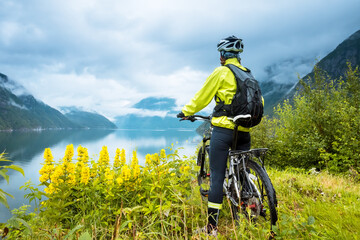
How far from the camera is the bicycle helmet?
3107 millimetres

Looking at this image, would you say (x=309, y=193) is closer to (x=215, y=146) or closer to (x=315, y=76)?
(x=215, y=146)

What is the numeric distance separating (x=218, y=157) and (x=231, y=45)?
160 cm

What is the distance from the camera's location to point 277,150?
37.7 feet

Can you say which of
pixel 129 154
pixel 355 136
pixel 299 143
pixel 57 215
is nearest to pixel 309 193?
pixel 129 154

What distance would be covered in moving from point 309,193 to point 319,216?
1.27 metres

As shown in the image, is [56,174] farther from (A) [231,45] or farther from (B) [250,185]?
(A) [231,45]

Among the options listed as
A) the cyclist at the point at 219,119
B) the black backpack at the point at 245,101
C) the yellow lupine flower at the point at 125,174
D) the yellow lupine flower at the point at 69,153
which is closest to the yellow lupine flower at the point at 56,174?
the yellow lupine flower at the point at 69,153

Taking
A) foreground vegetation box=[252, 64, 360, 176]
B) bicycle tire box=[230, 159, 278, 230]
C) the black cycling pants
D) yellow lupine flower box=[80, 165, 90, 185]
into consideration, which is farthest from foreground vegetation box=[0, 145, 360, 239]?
foreground vegetation box=[252, 64, 360, 176]

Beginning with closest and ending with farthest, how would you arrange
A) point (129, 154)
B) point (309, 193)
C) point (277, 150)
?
point (309, 193) < point (129, 154) < point (277, 150)

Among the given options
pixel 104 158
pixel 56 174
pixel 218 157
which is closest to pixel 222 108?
pixel 218 157

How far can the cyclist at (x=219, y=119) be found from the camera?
2.88m

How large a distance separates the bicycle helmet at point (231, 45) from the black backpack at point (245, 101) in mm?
395

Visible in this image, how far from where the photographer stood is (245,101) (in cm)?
275

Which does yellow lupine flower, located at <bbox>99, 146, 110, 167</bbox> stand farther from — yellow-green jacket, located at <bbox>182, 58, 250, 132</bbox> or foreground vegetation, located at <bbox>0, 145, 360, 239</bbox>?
yellow-green jacket, located at <bbox>182, 58, 250, 132</bbox>
